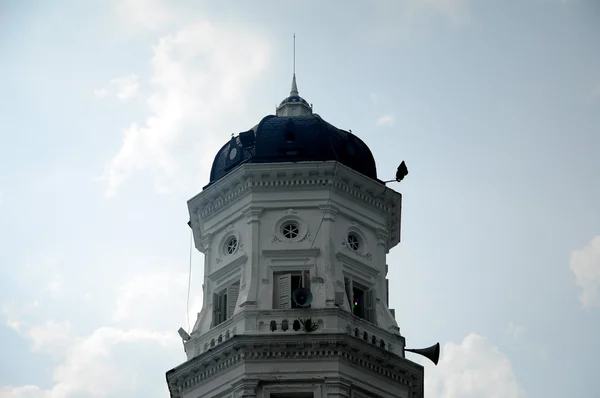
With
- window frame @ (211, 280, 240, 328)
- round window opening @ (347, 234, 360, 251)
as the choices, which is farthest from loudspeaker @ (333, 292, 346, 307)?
window frame @ (211, 280, 240, 328)

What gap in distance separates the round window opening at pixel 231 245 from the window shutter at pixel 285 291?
2340mm

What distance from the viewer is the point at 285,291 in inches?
1870

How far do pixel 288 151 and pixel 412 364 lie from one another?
9002 mm

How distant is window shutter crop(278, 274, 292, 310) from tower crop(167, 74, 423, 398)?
0.15 feet

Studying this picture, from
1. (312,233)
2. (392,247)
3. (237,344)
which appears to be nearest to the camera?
(237,344)

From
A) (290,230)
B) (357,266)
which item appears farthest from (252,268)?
(357,266)

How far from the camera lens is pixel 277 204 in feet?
162

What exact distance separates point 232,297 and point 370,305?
4.79m

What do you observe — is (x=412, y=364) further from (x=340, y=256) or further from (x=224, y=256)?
(x=224, y=256)

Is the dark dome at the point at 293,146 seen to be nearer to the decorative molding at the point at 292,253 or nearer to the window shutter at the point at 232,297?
the decorative molding at the point at 292,253

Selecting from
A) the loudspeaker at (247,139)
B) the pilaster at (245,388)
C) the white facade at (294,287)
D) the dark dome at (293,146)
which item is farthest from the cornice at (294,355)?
the loudspeaker at (247,139)

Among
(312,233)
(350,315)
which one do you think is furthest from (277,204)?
(350,315)

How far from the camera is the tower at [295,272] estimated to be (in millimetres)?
45500

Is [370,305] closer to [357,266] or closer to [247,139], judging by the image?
[357,266]
